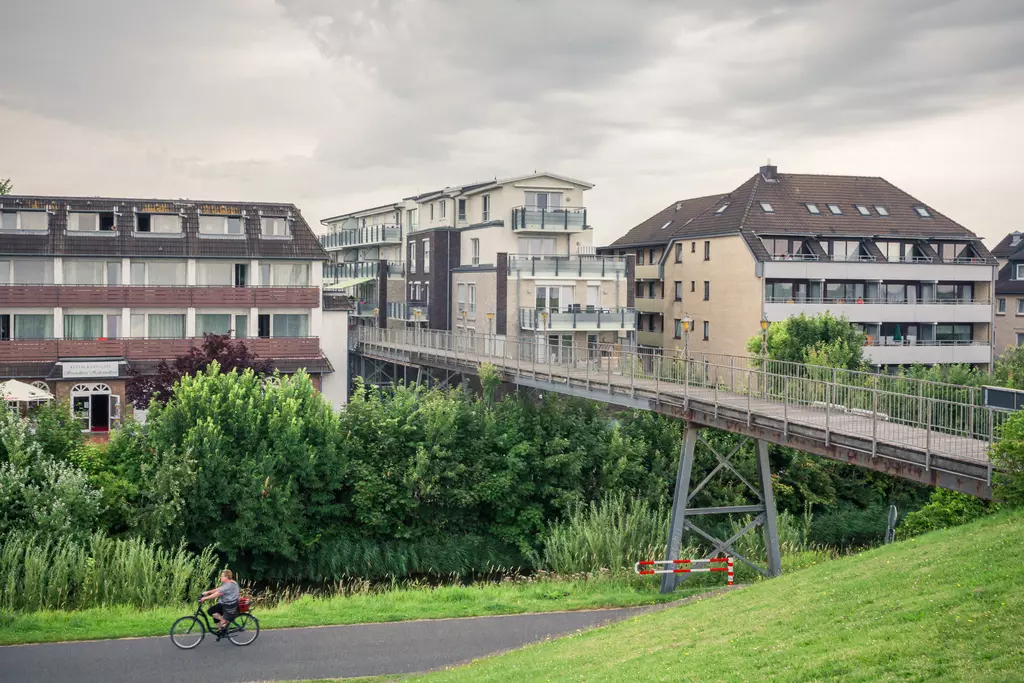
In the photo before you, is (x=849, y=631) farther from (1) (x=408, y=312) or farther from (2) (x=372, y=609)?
(1) (x=408, y=312)

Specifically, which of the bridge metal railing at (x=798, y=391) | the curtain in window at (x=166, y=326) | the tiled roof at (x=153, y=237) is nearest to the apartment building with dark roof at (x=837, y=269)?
the bridge metal railing at (x=798, y=391)

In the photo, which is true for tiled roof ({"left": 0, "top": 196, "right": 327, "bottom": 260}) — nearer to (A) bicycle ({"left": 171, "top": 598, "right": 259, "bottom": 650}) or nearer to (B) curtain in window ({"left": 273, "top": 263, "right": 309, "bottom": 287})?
(B) curtain in window ({"left": 273, "top": 263, "right": 309, "bottom": 287})

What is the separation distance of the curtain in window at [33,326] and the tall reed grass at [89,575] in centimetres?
2324

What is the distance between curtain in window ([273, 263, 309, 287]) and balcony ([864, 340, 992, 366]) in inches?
1215

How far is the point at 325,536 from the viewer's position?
30.2 m

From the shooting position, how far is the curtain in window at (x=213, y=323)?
48.1 meters

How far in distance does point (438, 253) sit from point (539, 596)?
40.9 metres

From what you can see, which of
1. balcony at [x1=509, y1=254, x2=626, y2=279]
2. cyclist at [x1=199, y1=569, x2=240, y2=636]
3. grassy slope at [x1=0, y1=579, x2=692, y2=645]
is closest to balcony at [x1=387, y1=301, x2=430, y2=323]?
balcony at [x1=509, y1=254, x2=626, y2=279]

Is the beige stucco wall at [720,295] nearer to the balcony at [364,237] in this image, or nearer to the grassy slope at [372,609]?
the balcony at [364,237]

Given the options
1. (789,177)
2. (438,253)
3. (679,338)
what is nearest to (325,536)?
(438,253)

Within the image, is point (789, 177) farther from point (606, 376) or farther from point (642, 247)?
point (606, 376)

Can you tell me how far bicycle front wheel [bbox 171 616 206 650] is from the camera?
63.2ft

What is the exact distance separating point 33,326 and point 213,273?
26.0 ft

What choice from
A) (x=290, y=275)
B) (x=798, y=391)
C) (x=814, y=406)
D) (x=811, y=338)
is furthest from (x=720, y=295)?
(x=814, y=406)
